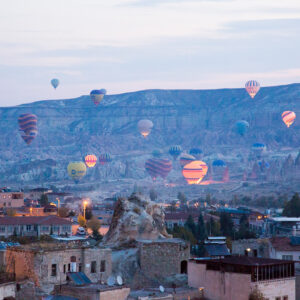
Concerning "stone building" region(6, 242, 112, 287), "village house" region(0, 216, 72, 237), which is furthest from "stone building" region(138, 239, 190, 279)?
"village house" region(0, 216, 72, 237)

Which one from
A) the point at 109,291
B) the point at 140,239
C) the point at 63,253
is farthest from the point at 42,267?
the point at 140,239

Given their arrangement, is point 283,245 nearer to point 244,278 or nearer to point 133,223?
point 133,223

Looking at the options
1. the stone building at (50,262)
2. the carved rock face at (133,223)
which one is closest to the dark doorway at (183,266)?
the carved rock face at (133,223)

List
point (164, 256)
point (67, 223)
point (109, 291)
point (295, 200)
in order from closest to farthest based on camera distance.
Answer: point (109, 291)
point (164, 256)
point (67, 223)
point (295, 200)

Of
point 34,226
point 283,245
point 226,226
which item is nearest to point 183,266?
point 283,245

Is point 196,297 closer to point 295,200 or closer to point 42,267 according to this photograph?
point 42,267
